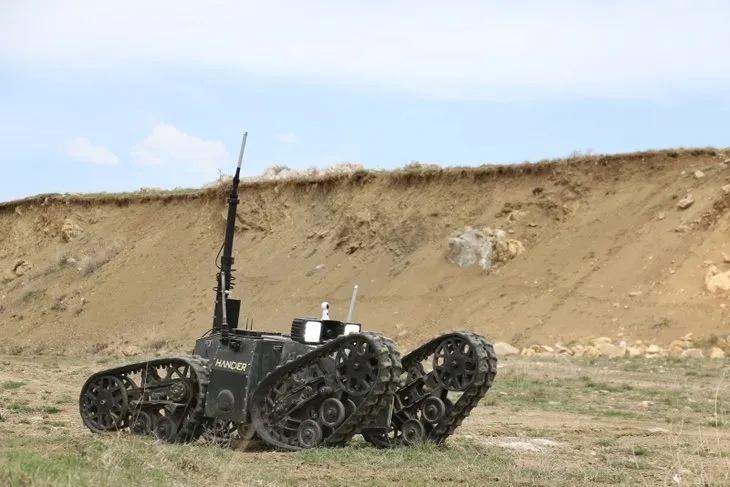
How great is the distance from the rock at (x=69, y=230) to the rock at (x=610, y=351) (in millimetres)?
30148

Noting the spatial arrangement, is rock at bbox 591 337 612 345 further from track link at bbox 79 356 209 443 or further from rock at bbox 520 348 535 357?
track link at bbox 79 356 209 443

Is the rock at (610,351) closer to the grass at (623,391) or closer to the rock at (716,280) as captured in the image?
the grass at (623,391)

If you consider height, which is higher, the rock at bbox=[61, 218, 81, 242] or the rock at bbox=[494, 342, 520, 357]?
the rock at bbox=[61, 218, 81, 242]

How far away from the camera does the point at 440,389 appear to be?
1192 cm

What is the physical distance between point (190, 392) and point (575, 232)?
24.5 metres

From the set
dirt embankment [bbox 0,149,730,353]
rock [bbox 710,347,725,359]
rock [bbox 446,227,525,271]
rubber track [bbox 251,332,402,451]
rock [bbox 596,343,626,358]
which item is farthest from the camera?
rock [bbox 446,227,525,271]

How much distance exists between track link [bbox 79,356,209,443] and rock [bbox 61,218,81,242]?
3908 cm

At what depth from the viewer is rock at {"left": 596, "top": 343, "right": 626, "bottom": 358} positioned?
27078 millimetres

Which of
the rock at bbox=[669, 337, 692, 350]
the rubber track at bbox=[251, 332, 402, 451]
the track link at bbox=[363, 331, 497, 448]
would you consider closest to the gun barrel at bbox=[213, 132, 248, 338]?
the rubber track at bbox=[251, 332, 402, 451]

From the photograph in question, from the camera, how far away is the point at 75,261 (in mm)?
48812

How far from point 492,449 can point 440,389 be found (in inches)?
35.8

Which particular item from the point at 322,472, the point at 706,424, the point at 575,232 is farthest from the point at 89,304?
the point at 322,472

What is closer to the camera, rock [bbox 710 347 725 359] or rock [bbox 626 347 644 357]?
rock [bbox 710 347 725 359]

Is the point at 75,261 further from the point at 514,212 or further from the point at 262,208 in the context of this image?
the point at 514,212
